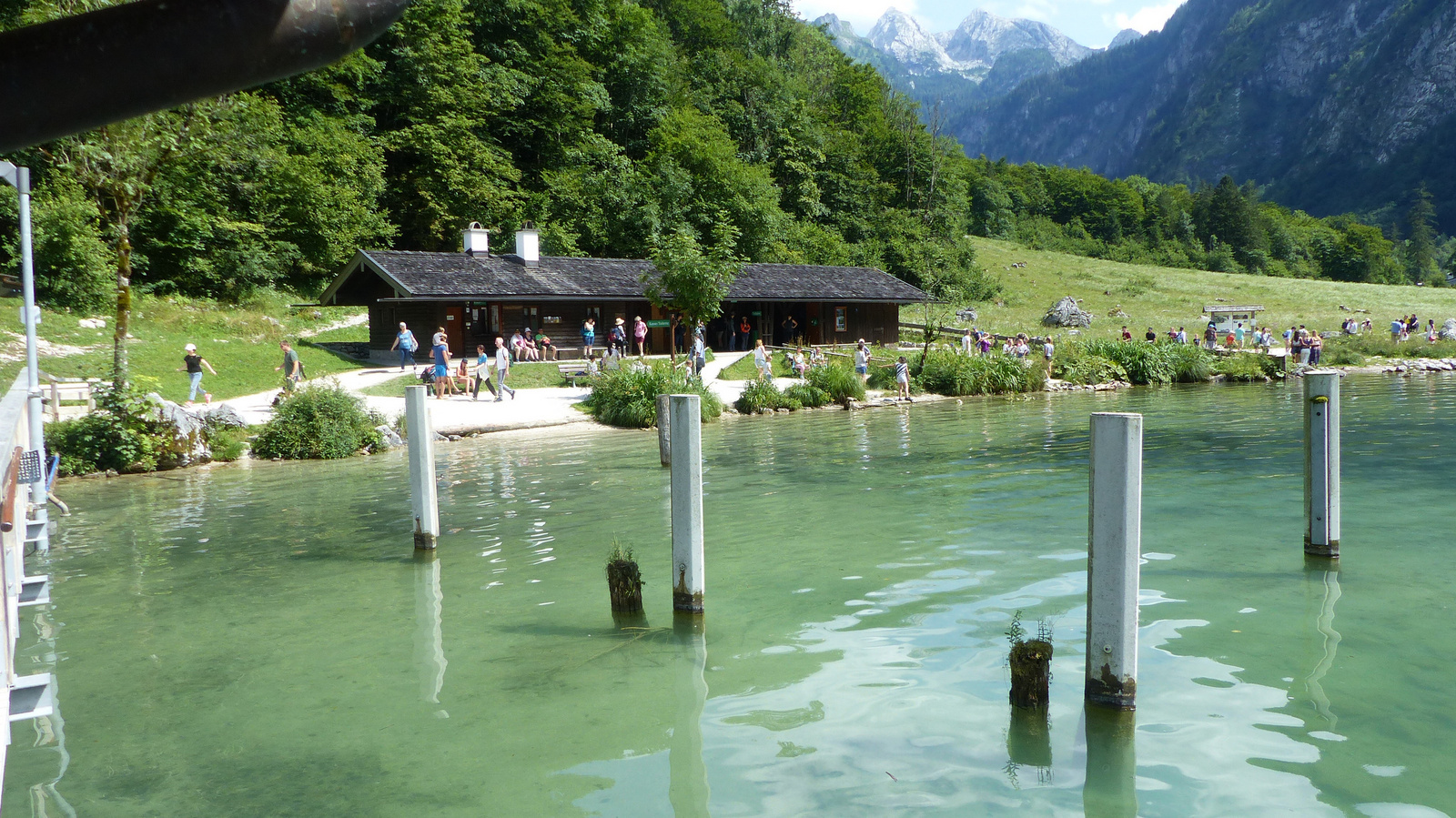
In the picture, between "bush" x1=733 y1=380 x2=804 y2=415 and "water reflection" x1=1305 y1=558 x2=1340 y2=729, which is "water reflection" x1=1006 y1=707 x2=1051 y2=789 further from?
"bush" x1=733 y1=380 x2=804 y2=415

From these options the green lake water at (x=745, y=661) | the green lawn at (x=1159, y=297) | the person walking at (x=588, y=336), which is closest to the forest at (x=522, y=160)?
the green lawn at (x=1159, y=297)

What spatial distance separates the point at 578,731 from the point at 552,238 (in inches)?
1928

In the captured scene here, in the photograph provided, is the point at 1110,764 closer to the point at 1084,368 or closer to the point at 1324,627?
the point at 1324,627

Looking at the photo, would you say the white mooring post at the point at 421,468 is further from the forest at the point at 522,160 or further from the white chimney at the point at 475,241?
the white chimney at the point at 475,241

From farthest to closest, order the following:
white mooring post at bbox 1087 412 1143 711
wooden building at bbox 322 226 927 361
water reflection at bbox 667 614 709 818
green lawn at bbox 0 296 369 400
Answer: wooden building at bbox 322 226 927 361 < green lawn at bbox 0 296 369 400 < white mooring post at bbox 1087 412 1143 711 < water reflection at bbox 667 614 709 818

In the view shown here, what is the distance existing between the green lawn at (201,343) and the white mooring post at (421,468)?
1211 cm

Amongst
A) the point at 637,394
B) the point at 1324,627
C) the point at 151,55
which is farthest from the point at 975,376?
the point at 151,55

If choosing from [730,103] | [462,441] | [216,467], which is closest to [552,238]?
[730,103]

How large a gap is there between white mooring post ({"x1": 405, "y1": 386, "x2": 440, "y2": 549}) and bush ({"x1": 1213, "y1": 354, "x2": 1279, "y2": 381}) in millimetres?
35294

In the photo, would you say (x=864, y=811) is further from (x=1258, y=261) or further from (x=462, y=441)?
(x=1258, y=261)

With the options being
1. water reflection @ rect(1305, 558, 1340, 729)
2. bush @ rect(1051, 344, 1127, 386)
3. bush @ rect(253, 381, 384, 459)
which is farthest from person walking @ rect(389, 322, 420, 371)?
water reflection @ rect(1305, 558, 1340, 729)

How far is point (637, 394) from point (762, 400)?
4.43 meters

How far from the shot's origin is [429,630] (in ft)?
28.0

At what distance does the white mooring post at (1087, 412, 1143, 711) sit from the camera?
5840 millimetres
